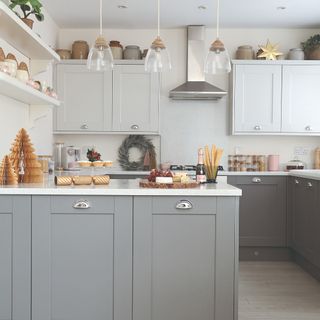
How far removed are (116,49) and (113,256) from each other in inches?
125

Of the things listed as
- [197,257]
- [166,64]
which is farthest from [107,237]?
[166,64]

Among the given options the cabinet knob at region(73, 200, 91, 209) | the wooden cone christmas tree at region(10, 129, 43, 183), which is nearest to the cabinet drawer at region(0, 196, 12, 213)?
the cabinet knob at region(73, 200, 91, 209)

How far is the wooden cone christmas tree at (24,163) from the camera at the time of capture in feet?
10.0

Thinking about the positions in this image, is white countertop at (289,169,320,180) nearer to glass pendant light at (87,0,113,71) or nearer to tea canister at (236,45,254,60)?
tea canister at (236,45,254,60)

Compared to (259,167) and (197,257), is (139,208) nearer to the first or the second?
(197,257)

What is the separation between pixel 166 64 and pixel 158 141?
8.41 feet

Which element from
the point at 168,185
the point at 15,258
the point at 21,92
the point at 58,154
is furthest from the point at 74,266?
the point at 58,154

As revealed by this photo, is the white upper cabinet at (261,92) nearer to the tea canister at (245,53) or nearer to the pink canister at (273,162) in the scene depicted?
the tea canister at (245,53)

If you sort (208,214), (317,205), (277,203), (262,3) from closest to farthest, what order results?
1. (208,214)
2. (317,205)
3. (262,3)
4. (277,203)

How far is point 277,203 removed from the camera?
4.86 metres

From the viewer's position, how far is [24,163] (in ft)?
10.2

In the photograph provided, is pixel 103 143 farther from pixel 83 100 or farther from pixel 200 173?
pixel 200 173

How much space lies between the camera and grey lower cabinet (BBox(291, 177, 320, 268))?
4043 mm

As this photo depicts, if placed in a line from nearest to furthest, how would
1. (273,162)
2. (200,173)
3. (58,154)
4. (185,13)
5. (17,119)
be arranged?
(200,173) < (17,119) < (185,13) < (58,154) < (273,162)
